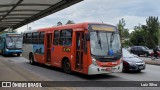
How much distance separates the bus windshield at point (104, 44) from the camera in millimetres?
13787

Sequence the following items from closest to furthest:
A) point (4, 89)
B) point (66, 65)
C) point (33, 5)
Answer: point (4, 89), point (66, 65), point (33, 5)

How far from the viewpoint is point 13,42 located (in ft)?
111

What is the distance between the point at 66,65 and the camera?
15984mm

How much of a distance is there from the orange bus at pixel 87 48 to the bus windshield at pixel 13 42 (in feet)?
55.5

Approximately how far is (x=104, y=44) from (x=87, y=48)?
0.92 meters

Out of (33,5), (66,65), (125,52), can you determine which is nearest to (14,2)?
(33,5)

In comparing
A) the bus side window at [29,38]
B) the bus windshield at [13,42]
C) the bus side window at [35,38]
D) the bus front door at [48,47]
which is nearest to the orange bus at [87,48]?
the bus front door at [48,47]

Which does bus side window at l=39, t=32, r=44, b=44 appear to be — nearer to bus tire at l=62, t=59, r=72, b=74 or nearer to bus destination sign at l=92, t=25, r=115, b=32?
bus tire at l=62, t=59, r=72, b=74

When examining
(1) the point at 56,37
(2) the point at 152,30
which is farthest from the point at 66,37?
(2) the point at 152,30

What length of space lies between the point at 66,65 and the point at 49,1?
578cm

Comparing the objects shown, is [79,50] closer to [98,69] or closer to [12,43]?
[98,69]

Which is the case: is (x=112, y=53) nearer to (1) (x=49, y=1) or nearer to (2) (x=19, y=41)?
(1) (x=49, y=1)

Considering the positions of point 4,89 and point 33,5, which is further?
point 33,5

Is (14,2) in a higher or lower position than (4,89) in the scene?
higher
